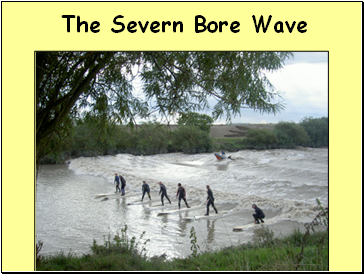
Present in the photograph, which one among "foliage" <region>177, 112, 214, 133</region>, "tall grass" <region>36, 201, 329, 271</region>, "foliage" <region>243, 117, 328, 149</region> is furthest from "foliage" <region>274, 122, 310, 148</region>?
"tall grass" <region>36, 201, 329, 271</region>

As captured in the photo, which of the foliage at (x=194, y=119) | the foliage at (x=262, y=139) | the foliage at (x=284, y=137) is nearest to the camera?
the foliage at (x=194, y=119)

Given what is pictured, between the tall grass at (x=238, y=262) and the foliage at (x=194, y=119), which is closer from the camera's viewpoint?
the tall grass at (x=238, y=262)

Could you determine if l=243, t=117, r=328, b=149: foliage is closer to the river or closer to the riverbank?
the river

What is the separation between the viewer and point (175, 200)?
1401cm

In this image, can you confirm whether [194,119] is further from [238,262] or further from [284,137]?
[284,137]

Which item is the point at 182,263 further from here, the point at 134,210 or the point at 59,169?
the point at 59,169

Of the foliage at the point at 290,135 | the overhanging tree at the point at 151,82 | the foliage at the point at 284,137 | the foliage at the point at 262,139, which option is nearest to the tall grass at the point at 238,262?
the overhanging tree at the point at 151,82

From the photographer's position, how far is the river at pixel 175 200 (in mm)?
8737

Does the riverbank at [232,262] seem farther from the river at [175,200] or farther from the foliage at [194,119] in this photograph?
the river at [175,200]

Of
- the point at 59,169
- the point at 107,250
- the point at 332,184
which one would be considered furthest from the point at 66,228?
the point at 59,169

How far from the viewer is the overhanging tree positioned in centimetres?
414

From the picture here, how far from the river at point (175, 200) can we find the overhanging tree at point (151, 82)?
1.72 metres

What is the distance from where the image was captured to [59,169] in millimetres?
22047

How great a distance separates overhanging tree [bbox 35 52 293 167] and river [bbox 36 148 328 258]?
5.64ft
